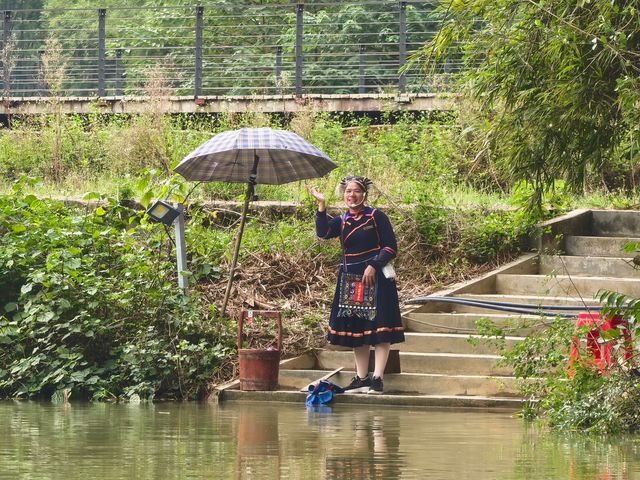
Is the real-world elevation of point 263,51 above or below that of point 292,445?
above

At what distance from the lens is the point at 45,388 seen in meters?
13.2

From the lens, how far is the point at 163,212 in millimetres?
13852

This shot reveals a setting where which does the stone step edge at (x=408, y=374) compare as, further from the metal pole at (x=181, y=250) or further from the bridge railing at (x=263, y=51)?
the bridge railing at (x=263, y=51)

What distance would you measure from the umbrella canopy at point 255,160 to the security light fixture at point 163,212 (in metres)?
0.37

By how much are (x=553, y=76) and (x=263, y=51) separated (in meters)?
27.5

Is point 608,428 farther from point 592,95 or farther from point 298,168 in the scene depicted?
point 298,168

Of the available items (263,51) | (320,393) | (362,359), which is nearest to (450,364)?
(362,359)

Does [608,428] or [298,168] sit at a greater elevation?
[298,168]

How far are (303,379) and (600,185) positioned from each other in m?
6.92

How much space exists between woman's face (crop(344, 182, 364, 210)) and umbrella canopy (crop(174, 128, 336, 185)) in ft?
2.06

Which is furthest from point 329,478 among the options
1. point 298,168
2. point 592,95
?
point 298,168

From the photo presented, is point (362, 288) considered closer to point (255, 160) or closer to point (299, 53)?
point (255, 160)

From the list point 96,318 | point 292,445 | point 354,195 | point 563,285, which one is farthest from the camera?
point 563,285

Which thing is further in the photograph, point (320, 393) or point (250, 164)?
point (250, 164)
